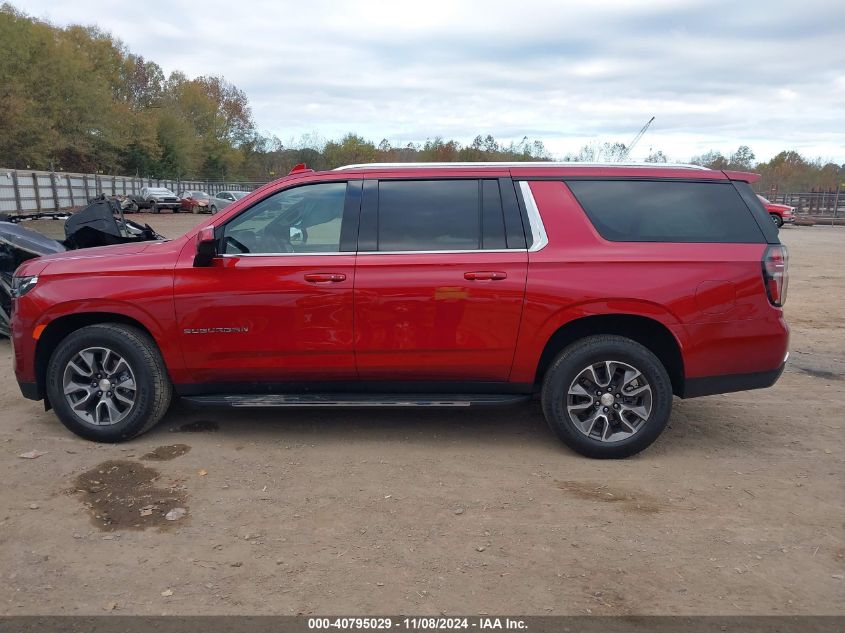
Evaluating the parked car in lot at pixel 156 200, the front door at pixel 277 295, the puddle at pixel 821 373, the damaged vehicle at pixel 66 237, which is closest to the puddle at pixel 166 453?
the front door at pixel 277 295

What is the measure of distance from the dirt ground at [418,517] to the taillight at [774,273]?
1116 millimetres

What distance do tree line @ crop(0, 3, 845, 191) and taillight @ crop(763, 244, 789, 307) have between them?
15.4 meters

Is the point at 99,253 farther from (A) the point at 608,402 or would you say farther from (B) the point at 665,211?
(B) the point at 665,211

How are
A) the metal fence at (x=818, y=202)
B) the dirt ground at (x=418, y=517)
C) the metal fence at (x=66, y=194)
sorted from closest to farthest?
the dirt ground at (x=418, y=517)
the metal fence at (x=66, y=194)
the metal fence at (x=818, y=202)

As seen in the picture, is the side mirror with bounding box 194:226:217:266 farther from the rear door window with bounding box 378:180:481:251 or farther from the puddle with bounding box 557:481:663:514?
the puddle with bounding box 557:481:663:514

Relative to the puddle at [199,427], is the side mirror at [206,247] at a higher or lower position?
higher

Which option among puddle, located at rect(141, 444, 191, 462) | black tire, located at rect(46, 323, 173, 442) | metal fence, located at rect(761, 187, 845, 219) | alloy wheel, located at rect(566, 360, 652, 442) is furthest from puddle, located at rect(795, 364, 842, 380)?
metal fence, located at rect(761, 187, 845, 219)

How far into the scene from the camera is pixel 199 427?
502cm

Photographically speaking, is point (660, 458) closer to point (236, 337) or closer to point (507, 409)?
point (507, 409)

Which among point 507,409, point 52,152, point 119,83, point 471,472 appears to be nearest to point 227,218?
point 471,472

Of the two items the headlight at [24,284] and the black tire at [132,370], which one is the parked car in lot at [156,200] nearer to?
the headlight at [24,284]

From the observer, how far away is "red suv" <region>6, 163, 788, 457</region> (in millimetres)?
4344

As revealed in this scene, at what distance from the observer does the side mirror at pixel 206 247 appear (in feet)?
14.3

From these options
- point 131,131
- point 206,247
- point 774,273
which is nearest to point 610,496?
point 774,273
